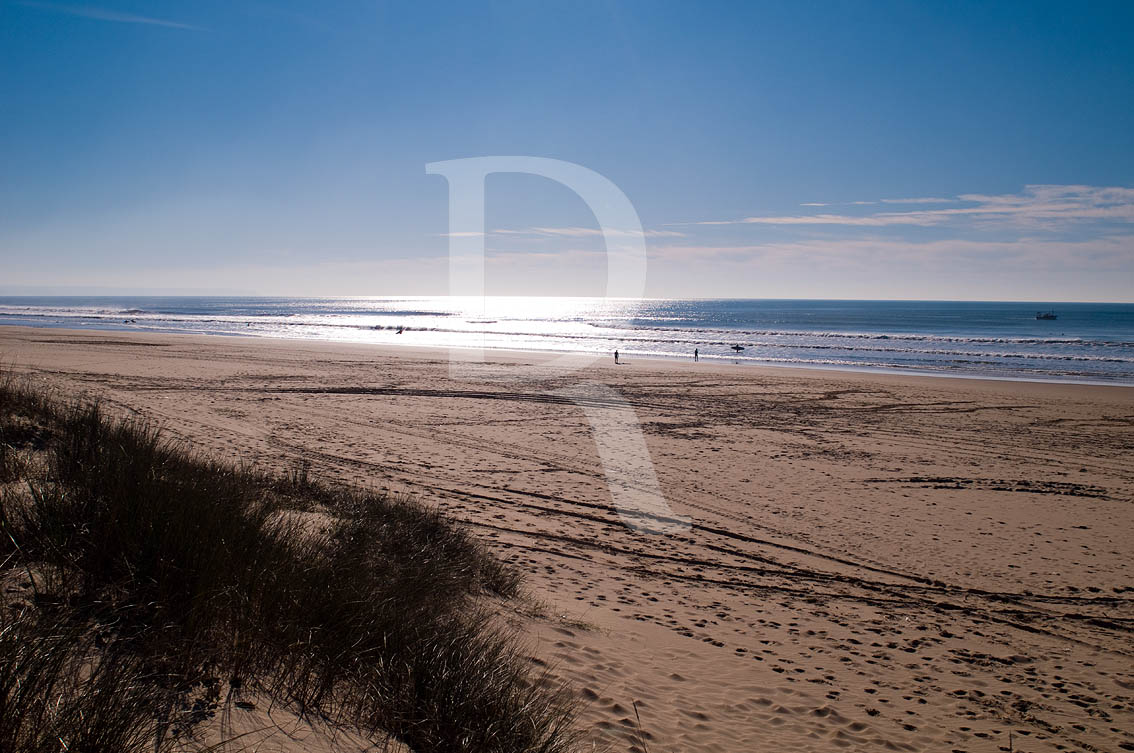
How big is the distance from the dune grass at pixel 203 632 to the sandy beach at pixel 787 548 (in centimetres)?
111

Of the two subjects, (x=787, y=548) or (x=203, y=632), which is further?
(x=787, y=548)

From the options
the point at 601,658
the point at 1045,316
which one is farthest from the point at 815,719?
the point at 1045,316

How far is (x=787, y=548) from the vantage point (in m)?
8.00

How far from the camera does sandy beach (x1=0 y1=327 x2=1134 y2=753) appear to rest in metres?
4.56

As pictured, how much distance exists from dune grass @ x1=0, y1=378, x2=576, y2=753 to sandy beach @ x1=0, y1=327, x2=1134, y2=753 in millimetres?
1114

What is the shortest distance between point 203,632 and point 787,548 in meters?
6.78

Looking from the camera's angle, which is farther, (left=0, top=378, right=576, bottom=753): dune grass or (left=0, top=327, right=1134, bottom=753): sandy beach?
(left=0, top=327, right=1134, bottom=753): sandy beach

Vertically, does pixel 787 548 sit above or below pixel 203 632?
below

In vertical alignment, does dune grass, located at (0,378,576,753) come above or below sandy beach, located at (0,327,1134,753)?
above

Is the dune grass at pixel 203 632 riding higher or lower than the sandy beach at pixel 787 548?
higher

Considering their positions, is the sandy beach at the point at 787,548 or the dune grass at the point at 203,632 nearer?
the dune grass at the point at 203,632

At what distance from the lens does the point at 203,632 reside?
2.92 meters

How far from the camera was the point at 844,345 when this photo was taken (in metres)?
51.6

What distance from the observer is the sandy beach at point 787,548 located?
4.56 metres
